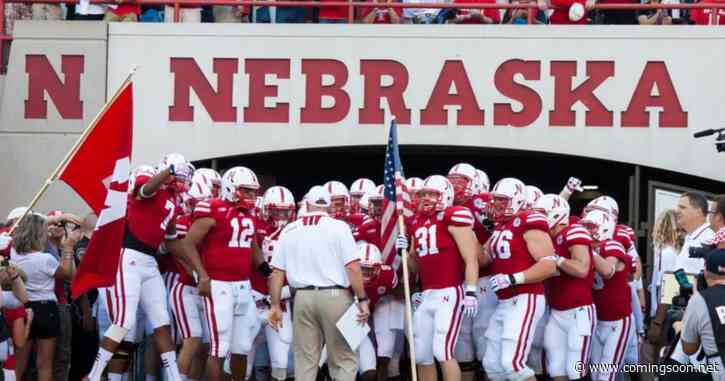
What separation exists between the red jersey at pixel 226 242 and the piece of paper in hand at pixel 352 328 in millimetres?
1267

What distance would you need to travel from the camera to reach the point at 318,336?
14.1 metres

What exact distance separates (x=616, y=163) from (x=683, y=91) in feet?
3.58

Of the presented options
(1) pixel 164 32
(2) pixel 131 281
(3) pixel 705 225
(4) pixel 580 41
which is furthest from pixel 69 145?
(3) pixel 705 225

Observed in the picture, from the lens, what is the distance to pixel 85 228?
16.2 m

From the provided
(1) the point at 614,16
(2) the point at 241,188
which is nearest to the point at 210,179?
(2) the point at 241,188

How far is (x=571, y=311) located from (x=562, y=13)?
16.0 ft

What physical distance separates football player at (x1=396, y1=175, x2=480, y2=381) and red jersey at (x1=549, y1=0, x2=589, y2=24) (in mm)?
4320

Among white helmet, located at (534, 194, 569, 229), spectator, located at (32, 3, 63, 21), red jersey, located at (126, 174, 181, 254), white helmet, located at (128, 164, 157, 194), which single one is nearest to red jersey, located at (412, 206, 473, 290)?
white helmet, located at (534, 194, 569, 229)

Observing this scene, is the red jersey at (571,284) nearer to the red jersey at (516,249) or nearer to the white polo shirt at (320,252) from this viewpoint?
the red jersey at (516,249)

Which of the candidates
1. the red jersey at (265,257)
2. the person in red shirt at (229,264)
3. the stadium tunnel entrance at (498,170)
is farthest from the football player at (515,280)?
the stadium tunnel entrance at (498,170)

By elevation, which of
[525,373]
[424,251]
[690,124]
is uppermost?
[690,124]

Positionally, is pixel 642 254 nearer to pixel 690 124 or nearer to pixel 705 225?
pixel 690 124

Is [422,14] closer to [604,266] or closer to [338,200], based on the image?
[338,200]

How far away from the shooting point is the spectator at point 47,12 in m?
19.1
